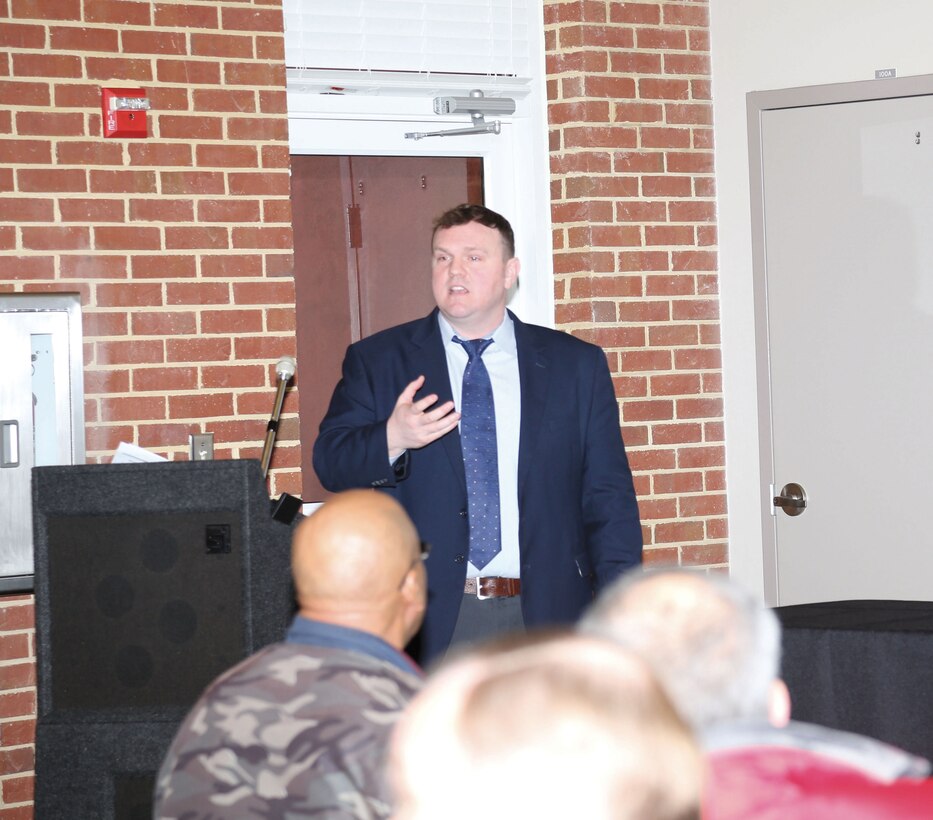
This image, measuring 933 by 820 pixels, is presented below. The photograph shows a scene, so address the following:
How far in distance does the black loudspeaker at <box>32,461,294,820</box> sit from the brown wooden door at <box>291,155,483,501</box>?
4.01ft

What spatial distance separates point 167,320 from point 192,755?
235 centimetres

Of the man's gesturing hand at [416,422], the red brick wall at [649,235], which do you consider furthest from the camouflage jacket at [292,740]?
the red brick wall at [649,235]

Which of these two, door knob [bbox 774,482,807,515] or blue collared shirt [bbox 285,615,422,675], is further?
door knob [bbox 774,482,807,515]

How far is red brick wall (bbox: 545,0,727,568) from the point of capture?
14.0ft

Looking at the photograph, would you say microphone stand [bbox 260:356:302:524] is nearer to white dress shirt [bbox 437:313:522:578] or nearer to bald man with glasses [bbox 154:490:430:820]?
white dress shirt [bbox 437:313:522:578]

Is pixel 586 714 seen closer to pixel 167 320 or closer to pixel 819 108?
pixel 167 320

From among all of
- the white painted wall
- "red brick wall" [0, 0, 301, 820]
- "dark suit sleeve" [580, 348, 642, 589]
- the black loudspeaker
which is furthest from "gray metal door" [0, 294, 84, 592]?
the white painted wall

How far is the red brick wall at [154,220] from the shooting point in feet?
11.9

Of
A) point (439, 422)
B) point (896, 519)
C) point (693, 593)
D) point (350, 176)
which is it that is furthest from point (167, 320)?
point (693, 593)

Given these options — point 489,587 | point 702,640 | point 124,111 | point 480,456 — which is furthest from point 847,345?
point 702,640

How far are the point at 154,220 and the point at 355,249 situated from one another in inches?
30.4

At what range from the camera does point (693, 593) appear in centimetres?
121

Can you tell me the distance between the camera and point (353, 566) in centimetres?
173

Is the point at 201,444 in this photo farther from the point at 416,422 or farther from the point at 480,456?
the point at 416,422
